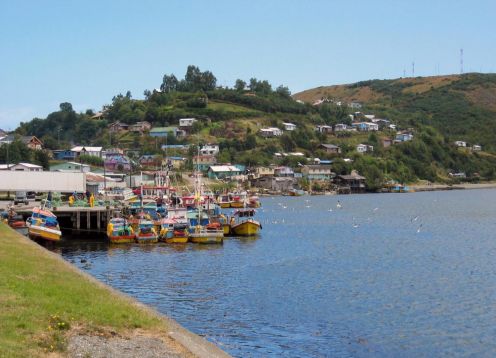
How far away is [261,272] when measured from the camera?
1724 inches

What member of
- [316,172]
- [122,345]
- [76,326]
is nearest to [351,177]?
[316,172]

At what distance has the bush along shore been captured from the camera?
16156mm

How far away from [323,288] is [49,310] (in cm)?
2107

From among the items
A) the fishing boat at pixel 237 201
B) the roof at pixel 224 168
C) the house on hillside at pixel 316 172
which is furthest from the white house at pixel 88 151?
the house on hillside at pixel 316 172

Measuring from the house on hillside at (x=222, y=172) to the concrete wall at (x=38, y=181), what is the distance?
81162 millimetres

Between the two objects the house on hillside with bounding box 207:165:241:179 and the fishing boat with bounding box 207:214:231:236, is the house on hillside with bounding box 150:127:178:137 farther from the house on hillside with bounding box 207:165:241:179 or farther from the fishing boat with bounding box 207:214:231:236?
the fishing boat with bounding box 207:214:231:236

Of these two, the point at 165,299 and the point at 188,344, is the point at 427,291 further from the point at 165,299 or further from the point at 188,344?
the point at 188,344

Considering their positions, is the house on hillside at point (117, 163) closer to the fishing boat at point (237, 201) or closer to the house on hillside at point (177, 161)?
the house on hillside at point (177, 161)

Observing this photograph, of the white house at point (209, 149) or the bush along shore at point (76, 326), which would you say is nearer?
the bush along shore at point (76, 326)

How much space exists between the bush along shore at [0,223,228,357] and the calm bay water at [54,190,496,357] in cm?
483

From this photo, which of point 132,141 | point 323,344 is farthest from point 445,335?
point 132,141

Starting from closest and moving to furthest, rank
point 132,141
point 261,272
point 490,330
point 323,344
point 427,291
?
point 323,344, point 490,330, point 427,291, point 261,272, point 132,141

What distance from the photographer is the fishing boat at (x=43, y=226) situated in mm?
54094

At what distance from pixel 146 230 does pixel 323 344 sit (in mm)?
34812
